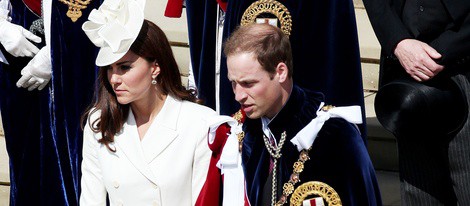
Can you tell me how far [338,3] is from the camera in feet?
17.9

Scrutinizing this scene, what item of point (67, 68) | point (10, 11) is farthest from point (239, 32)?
point (10, 11)

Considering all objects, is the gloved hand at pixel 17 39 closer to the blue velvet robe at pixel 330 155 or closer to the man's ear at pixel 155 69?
the man's ear at pixel 155 69

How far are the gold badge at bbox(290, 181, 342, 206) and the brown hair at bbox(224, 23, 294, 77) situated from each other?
38cm

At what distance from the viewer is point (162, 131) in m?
5.05

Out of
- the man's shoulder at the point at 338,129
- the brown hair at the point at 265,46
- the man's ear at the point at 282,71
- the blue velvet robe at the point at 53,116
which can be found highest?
the brown hair at the point at 265,46

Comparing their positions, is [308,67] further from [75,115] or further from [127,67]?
[75,115]

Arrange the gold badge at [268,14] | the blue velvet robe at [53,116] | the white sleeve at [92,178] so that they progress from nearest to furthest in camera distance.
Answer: the white sleeve at [92,178], the gold badge at [268,14], the blue velvet robe at [53,116]

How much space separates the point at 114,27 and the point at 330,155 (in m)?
1.04

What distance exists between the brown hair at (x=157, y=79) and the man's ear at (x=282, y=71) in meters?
0.71

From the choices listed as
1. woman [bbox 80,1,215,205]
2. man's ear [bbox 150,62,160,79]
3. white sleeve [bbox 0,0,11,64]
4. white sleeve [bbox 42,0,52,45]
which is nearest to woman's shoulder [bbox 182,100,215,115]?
woman [bbox 80,1,215,205]

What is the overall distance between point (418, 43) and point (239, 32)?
2.75 feet

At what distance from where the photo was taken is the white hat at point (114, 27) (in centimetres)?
497

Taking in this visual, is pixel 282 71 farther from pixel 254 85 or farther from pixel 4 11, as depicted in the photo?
pixel 4 11

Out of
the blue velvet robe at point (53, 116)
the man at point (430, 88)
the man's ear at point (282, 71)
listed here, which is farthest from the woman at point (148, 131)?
the blue velvet robe at point (53, 116)
